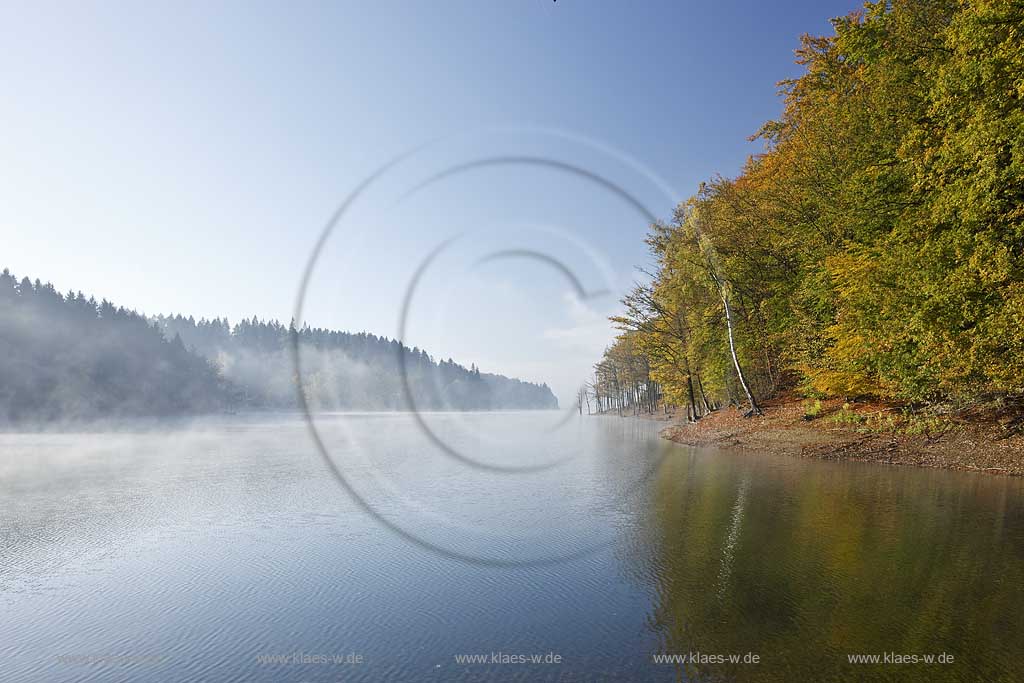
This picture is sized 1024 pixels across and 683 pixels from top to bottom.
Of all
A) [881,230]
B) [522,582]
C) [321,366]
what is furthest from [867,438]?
[321,366]

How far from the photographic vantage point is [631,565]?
8.56 meters

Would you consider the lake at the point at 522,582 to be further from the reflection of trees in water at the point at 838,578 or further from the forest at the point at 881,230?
the forest at the point at 881,230

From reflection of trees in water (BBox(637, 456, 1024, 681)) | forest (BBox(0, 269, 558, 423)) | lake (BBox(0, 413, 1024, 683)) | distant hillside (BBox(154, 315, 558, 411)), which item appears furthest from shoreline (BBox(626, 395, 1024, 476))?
distant hillside (BBox(154, 315, 558, 411))

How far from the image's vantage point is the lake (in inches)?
215

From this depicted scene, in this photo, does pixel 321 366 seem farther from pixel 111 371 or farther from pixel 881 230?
pixel 881 230

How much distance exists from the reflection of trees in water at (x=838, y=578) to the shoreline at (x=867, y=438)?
428 centimetres

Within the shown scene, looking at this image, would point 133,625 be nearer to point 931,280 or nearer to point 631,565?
point 631,565

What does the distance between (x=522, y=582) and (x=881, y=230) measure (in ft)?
77.9

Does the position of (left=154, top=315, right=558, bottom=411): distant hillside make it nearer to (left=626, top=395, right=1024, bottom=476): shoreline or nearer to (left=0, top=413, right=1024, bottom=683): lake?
(left=626, top=395, right=1024, bottom=476): shoreline

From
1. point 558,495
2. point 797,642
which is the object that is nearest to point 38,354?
point 558,495

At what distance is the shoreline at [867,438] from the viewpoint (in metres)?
17.8

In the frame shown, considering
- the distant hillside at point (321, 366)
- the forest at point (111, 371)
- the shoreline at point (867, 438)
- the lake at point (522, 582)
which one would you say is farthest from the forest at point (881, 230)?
the distant hillside at point (321, 366)

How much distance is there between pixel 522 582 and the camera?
7996 millimetres

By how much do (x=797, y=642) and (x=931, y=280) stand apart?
16.5 m
